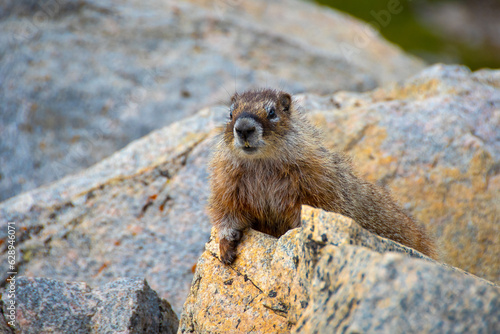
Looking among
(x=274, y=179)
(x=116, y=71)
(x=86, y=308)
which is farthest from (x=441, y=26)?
(x=86, y=308)

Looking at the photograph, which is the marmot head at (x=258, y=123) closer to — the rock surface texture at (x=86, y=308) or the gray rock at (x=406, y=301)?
the rock surface texture at (x=86, y=308)

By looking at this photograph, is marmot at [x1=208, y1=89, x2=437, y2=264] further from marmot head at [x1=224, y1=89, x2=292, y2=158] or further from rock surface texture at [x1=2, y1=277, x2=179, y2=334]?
rock surface texture at [x1=2, y1=277, x2=179, y2=334]

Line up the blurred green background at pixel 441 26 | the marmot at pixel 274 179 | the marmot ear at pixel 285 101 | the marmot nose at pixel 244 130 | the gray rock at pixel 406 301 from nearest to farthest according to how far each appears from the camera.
Result: the gray rock at pixel 406 301 → the marmot nose at pixel 244 130 → the marmot at pixel 274 179 → the marmot ear at pixel 285 101 → the blurred green background at pixel 441 26

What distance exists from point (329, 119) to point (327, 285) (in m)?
4.10

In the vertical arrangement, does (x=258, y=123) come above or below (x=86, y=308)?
above

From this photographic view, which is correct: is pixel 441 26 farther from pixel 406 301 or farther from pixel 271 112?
pixel 406 301

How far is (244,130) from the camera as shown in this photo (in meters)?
4.38

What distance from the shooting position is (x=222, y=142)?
5.02 metres

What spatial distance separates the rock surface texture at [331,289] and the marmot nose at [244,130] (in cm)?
95

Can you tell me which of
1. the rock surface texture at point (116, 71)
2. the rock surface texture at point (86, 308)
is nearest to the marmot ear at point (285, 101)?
the rock surface texture at point (86, 308)

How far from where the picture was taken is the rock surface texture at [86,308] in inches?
161

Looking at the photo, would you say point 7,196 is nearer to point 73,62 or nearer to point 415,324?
point 73,62

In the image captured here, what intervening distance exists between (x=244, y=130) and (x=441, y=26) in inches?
809

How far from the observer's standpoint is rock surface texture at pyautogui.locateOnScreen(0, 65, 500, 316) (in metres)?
5.75
